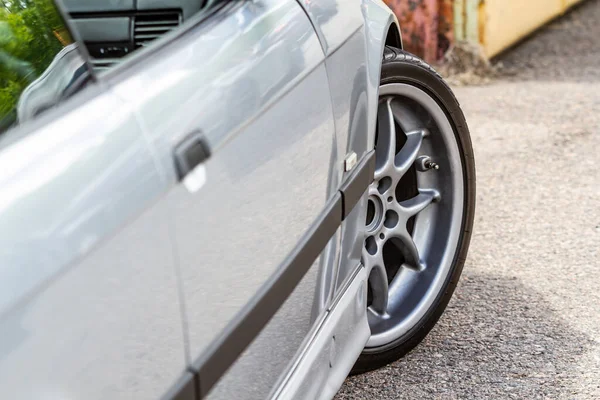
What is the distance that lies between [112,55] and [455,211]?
1314 millimetres

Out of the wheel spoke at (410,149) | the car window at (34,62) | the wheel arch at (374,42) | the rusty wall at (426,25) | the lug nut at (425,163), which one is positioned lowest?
the rusty wall at (426,25)

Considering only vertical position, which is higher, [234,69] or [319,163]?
[234,69]

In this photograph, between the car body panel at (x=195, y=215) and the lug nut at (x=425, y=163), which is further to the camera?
the lug nut at (x=425, y=163)

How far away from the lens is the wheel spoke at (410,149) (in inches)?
111

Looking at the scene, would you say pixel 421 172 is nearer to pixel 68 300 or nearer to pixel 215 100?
pixel 215 100

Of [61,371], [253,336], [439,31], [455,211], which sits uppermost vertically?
[61,371]

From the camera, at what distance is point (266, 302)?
1.79 meters

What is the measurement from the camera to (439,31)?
596 centimetres

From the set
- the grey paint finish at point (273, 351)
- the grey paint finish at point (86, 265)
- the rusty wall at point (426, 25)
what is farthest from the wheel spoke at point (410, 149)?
the rusty wall at point (426, 25)

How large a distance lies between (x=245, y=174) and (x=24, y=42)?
1.60 ft

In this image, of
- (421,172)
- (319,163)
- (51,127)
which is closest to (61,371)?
(51,127)

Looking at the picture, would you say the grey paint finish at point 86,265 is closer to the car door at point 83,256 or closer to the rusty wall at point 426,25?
the car door at point 83,256

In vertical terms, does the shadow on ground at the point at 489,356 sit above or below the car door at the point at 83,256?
below

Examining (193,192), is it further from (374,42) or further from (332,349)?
(374,42)
